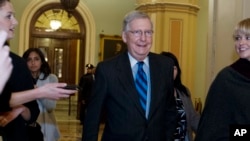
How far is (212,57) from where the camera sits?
512 centimetres

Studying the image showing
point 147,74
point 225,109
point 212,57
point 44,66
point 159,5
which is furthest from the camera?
point 159,5

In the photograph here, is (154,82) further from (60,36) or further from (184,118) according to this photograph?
(60,36)

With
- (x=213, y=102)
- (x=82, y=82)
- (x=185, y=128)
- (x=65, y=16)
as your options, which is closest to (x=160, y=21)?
(x=82, y=82)

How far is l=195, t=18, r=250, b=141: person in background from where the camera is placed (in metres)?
2.72

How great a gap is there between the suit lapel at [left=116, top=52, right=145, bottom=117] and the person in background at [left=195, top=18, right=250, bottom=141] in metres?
0.50

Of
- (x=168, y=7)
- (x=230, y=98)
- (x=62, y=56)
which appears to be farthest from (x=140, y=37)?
(x=62, y=56)

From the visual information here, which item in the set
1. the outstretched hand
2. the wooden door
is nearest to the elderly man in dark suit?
the outstretched hand

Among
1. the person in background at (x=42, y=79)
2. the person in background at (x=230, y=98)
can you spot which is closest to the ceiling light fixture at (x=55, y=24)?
the person in background at (x=42, y=79)

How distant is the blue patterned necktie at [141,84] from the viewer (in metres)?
3.18

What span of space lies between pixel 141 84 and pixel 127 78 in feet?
0.36

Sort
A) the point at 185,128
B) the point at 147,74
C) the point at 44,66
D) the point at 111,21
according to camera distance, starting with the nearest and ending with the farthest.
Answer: the point at 147,74 < the point at 185,128 < the point at 44,66 < the point at 111,21

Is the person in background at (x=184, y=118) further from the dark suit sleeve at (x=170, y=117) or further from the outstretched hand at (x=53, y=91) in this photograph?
the outstretched hand at (x=53, y=91)

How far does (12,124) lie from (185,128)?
74.9 inches

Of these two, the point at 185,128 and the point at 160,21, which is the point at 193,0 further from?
the point at 185,128
